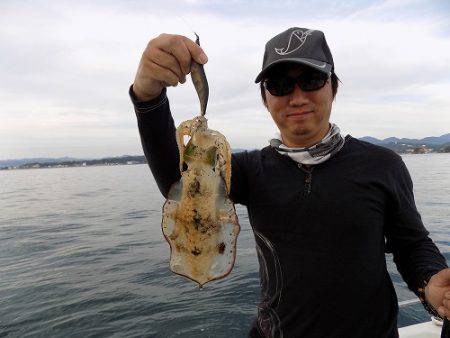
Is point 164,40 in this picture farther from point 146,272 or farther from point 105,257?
point 105,257

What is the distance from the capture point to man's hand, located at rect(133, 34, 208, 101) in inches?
89.1

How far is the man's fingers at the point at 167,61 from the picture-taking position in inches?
90.8

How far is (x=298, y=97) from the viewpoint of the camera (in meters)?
2.89

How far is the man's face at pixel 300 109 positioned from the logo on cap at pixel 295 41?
131 mm

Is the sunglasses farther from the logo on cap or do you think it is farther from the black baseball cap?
the logo on cap

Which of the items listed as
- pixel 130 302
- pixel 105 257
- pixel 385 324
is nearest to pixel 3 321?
pixel 130 302

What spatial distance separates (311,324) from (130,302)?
935cm

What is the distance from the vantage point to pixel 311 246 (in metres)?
2.82

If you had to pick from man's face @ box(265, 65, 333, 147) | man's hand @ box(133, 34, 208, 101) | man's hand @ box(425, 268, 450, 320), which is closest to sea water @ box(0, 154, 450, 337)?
man's face @ box(265, 65, 333, 147)

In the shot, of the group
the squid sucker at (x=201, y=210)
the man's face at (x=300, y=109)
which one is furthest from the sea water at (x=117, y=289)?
the man's face at (x=300, y=109)

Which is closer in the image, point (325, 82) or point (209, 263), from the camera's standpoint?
point (209, 263)

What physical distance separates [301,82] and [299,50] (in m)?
0.26

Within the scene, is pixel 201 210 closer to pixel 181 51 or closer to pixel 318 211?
pixel 318 211

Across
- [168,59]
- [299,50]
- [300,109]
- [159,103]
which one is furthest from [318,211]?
[168,59]
